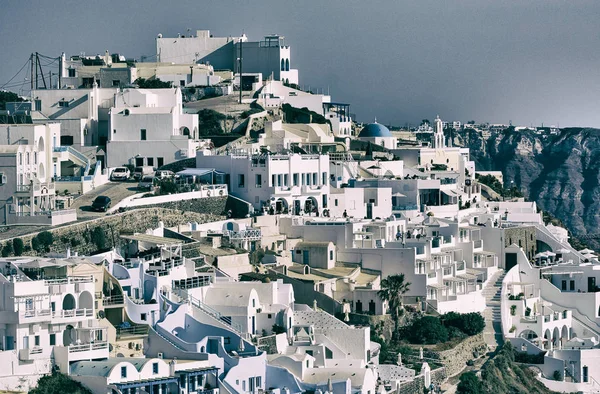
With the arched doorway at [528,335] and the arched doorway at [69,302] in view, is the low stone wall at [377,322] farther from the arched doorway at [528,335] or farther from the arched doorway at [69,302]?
the arched doorway at [69,302]

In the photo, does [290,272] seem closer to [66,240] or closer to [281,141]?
[66,240]

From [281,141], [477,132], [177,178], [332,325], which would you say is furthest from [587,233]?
[332,325]

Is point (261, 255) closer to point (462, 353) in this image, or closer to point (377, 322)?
point (377, 322)

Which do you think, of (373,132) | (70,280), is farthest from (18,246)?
(373,132)

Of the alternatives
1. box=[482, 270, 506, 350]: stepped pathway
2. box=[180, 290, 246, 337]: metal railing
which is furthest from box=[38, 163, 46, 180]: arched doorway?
box=[482, 270, 506, 350]: stepped pathway

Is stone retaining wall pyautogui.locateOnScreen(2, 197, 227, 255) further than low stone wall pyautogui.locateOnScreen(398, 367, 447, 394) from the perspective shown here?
Yes

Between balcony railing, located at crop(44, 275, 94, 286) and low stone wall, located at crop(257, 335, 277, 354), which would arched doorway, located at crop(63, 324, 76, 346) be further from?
low stone wall, located at crop(257, 335, 277, 354)

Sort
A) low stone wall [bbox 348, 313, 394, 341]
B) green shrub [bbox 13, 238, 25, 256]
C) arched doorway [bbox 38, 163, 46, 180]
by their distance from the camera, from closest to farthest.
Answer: green shrub [bbox 13, 238, 25, 256]
low stone wall [bbox 348, 313, 394, 341]
arched doorway [bbox 38, 163, 46, 180]
